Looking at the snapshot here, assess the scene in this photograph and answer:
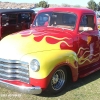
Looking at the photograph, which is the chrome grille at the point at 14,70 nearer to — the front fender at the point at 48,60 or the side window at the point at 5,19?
the front fender at the point at 48,60

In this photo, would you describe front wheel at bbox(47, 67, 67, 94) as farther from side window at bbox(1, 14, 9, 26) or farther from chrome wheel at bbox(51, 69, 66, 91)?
side window at bbox(1, 14, 9, 26)

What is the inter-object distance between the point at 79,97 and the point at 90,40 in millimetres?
1607

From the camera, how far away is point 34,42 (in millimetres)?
4809

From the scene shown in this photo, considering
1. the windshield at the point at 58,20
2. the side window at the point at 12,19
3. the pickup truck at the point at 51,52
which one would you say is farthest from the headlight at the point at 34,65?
the side window at the point at 12,19

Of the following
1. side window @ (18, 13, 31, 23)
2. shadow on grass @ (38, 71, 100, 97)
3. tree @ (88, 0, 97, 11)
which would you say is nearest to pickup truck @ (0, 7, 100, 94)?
shadow on grass @ (38, 71, 100, 97)

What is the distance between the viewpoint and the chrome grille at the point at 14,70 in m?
4.28

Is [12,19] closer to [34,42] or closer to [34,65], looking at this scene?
[34,42]

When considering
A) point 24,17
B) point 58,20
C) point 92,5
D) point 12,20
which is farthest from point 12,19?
point 92,5

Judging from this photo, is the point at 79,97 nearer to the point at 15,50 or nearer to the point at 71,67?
the point at 71,67

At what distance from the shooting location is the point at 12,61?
4359 millimetres

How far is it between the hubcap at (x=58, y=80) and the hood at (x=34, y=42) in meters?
0.53

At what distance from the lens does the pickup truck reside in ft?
14.0

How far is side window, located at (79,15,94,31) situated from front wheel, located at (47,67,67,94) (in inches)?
49.8

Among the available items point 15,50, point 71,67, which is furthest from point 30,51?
point 71,67
